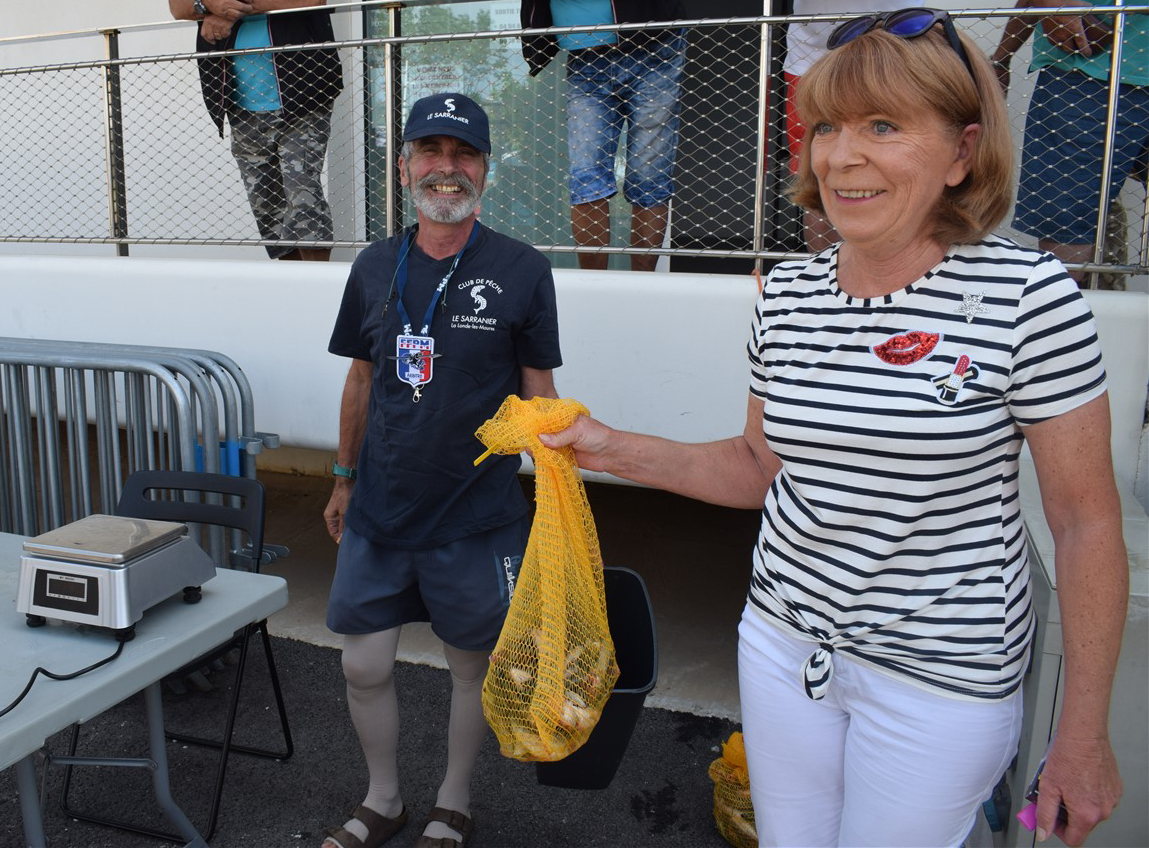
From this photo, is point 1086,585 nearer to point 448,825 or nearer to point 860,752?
point 860,752

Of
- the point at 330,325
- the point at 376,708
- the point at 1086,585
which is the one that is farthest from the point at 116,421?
the point at 1086,585

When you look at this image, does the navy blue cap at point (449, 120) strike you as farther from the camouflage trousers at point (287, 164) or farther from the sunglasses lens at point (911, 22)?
the camouflage trousers at point (287, 164)

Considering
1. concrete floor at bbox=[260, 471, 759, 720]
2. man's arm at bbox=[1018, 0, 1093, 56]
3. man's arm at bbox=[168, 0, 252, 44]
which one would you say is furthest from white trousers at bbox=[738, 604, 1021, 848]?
man's arm at bbox=[168, 0, 252, 44]

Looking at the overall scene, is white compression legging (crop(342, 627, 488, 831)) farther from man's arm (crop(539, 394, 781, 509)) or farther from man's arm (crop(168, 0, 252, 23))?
man's arm (crop(168, 0, 252, 23))

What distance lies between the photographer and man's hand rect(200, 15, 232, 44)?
14.2 feet

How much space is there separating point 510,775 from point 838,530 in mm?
2030

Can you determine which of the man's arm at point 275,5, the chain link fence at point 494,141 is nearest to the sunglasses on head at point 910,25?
the chain link fence at point 494,141

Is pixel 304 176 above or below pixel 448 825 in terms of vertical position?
above

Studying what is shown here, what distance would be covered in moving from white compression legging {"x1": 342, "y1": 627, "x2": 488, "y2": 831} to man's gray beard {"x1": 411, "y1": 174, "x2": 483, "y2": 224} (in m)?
1.12

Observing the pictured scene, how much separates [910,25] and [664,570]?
400 cm

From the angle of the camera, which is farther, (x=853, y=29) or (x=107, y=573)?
(x=107, y=573)

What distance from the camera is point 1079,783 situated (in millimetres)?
1377

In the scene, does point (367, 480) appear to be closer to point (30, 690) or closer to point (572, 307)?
point (30, 690)

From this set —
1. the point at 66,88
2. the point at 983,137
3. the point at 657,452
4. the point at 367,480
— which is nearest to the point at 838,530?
the point at 657,452
